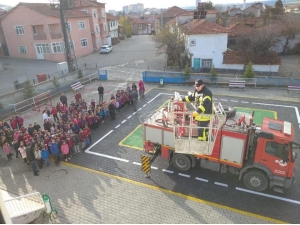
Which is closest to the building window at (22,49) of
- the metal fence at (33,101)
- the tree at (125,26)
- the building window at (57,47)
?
the building window at (57,47)

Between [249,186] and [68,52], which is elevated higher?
[68,52]

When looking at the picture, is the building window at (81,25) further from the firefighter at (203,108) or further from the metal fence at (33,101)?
the firefighter at (203,108)

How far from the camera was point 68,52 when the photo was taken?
1101 inches

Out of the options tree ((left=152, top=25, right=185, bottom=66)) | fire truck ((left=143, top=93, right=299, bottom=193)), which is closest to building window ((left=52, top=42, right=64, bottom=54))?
tree ((left=152, top=25, right=185, bottom=66))

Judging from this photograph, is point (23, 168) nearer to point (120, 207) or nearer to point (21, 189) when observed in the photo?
point (21, 189)

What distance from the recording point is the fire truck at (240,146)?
920cm

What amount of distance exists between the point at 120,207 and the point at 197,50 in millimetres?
24302

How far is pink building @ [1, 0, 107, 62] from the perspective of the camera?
3606 cm

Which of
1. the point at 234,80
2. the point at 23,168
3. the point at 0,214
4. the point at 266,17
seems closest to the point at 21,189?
the point at 23,168

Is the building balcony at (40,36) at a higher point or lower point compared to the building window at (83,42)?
higher

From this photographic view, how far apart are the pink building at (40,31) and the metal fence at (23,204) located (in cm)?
2858

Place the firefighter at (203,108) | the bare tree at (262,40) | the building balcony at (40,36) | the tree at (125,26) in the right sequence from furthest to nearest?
the tree at (125,26), the building balcony at (40,36), the bare tree at (262,40), the firefighter at (203,108)

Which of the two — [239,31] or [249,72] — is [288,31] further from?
[249,72]

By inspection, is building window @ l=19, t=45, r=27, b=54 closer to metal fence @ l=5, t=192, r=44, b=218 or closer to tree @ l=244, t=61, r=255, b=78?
tree @ l=244, t=61, r=255, b=78
